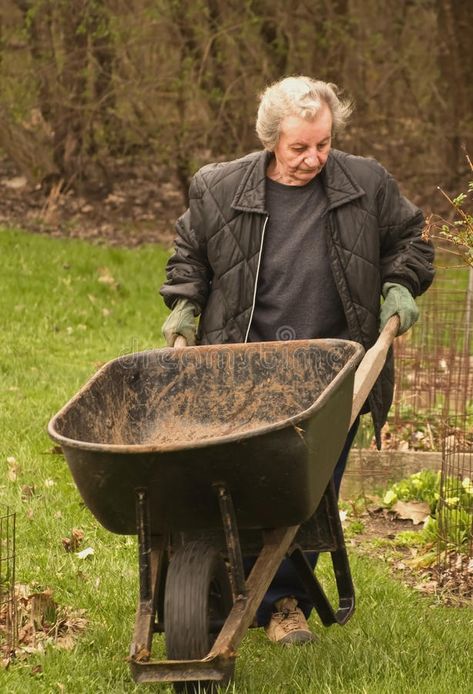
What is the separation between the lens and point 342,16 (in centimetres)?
1431

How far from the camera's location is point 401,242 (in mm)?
4688

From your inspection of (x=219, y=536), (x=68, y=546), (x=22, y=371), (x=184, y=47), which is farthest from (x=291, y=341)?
(x=184, y=47)

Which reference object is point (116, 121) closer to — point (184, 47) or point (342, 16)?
point (184, 47)

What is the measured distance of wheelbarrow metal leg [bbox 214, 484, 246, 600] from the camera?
11.6ft

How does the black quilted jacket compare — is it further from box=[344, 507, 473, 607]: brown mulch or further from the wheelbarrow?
box=[344, 507, 473, 607]: brown mulch

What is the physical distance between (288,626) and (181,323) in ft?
3.70

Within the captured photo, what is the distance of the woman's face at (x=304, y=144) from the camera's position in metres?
4.40

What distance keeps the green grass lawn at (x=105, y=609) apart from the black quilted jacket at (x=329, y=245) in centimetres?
76

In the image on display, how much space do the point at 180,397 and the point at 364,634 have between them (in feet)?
3.37

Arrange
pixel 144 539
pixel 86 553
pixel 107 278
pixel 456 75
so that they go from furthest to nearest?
pixel 456 75, pixel 107 278, pixel 86 553, pixel 144 539

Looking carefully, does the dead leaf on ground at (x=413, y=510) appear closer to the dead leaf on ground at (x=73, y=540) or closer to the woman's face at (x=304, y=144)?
the dead leaf on ground at (x=73, y=540)

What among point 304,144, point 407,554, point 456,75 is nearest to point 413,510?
point 407,554

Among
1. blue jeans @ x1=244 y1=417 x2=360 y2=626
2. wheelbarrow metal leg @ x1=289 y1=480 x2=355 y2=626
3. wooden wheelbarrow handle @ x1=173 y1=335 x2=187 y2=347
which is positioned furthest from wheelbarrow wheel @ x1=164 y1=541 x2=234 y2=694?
wooden wheelbarrow handle @ x1=173 y1=335 x2=187 y2=347

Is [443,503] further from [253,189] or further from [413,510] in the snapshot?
[253,189]
